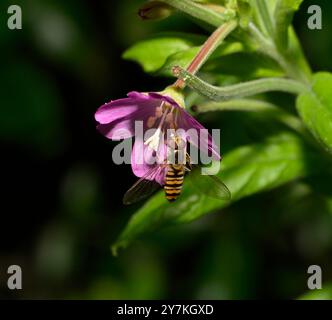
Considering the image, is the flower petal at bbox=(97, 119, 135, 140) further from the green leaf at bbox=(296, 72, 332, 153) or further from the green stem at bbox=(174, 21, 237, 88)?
the green leaf at bbox=(296, 72, 332, 153)

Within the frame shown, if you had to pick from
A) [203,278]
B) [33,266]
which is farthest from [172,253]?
[33,266]

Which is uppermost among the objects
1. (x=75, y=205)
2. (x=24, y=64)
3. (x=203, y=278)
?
(x=24, y=64)

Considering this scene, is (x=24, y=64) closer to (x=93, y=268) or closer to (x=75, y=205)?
(x=75, y=205)

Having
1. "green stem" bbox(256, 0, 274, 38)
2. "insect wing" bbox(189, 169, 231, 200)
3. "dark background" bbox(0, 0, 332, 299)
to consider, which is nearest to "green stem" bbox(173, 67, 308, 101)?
"green stem" bbox(256, 0, 274, 38)
